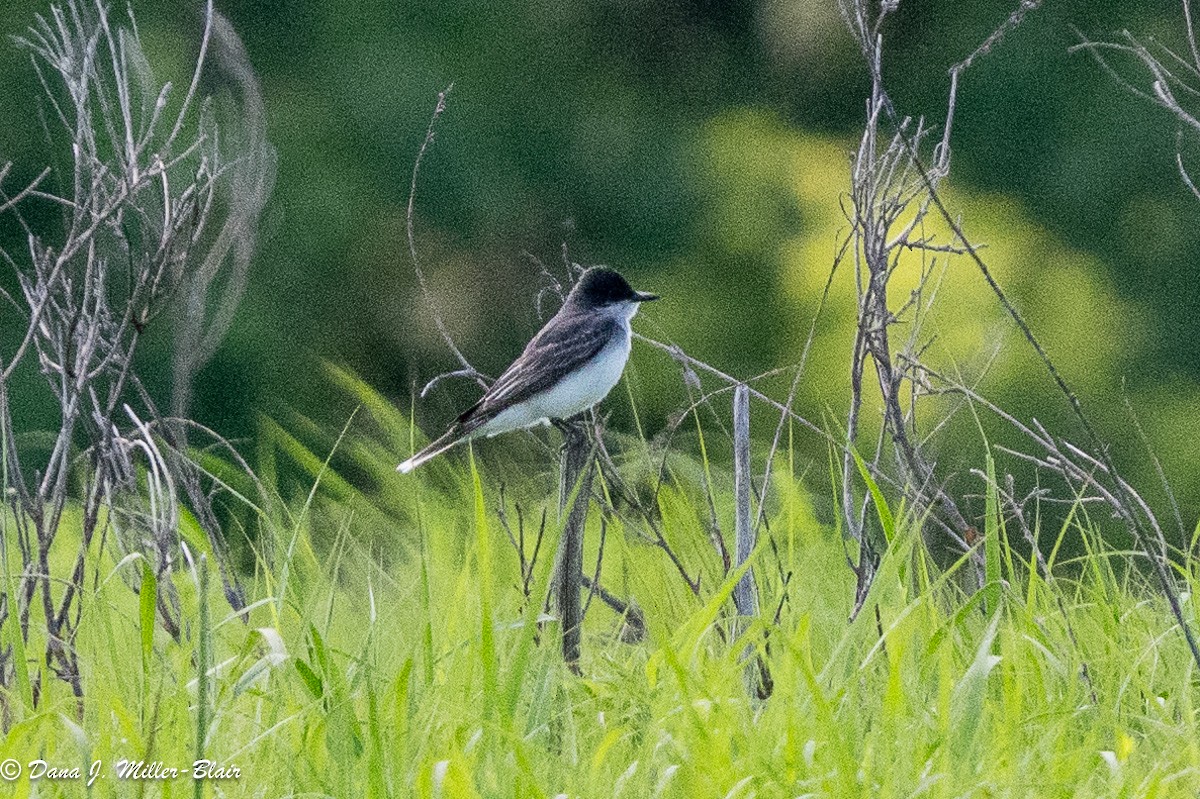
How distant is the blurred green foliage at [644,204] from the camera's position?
812 cm

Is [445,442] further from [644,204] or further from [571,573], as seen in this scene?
[644,204]

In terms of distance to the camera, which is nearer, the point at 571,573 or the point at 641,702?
the point at 641,702

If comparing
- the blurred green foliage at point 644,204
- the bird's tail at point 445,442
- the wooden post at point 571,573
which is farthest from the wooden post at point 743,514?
the blurred green foliage at point 644,204

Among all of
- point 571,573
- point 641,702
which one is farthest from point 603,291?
point 641,702

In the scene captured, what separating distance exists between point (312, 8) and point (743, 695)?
668 centimetres

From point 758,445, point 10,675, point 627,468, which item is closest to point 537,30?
point 758,445

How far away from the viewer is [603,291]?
573cm

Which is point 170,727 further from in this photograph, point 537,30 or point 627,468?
point 537,30

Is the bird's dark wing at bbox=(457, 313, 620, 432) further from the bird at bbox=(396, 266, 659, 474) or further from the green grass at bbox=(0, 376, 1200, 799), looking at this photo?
the green grass at bbox=(0, 376, 1200, 799)

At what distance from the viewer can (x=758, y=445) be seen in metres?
6.60

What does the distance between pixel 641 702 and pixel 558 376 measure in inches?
105

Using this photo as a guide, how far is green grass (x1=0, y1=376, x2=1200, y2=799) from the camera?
7.58 ft

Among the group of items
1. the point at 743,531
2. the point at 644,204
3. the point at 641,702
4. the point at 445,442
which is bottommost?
the point at 445,442

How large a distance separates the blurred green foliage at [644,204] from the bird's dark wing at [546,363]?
7.90 feet
